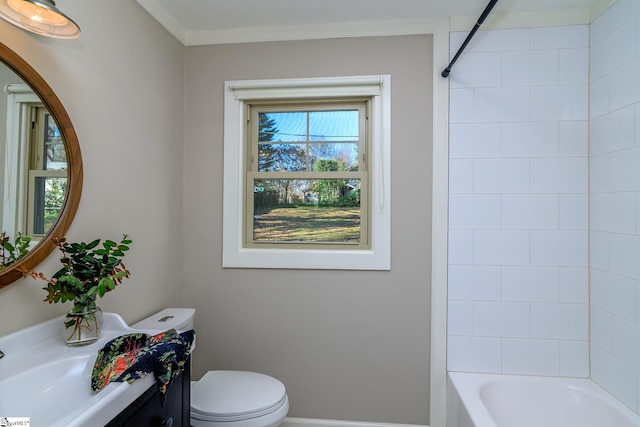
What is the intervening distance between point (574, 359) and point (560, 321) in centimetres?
22

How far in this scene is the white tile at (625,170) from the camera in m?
1.40

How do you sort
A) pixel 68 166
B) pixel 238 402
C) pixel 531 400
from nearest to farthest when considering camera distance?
pixel 68 166 < pixel 238 402 < pixel 531 400

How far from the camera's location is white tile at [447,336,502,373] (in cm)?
175

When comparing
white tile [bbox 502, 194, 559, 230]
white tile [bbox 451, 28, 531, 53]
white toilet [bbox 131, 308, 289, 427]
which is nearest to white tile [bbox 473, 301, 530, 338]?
white tile [bbox 502, 194, 559, 230]

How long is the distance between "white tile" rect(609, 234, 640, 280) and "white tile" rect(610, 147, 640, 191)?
0.78ft

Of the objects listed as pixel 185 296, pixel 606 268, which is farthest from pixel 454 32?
pixel 185 296

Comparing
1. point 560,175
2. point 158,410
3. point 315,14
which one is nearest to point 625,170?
point 560,175

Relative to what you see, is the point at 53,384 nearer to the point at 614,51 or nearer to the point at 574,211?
the point at 574,211

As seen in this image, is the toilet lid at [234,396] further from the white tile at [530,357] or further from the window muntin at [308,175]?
the white tile at [530,357]

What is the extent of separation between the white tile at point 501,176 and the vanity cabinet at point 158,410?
172cm

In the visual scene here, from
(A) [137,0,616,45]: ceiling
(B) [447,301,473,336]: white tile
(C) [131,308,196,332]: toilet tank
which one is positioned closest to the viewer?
(C) [131,308,196,332]: toilet tank

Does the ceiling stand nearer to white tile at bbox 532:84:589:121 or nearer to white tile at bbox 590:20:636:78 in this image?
white tile at bbox 590:20:636:78

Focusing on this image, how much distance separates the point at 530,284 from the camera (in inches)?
68.2

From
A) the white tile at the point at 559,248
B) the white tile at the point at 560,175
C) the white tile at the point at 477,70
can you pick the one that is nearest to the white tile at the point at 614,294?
the white tile at the point at 559,248
